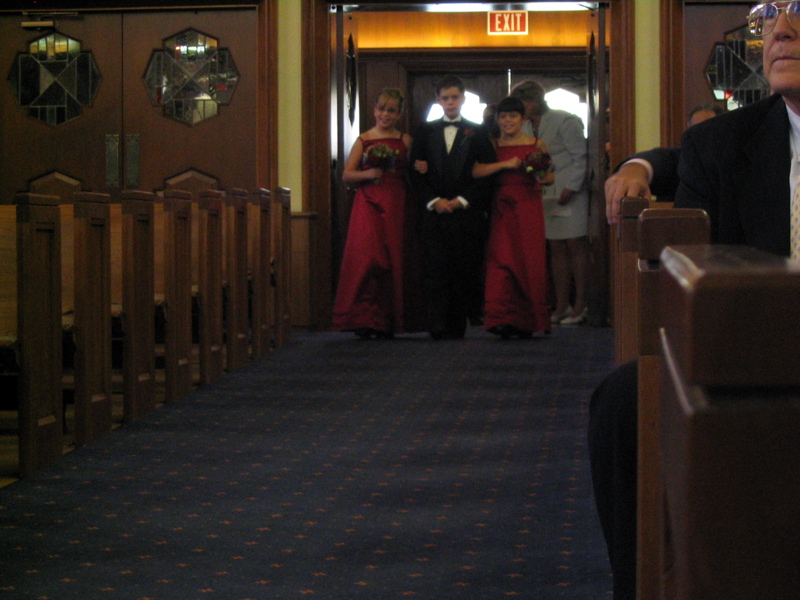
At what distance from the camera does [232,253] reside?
5.68 meters

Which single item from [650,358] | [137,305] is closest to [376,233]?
[137,305]

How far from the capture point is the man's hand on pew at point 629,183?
211 cm

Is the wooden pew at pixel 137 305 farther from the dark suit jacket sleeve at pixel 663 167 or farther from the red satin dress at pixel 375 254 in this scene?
the red satin dress at pixel 375 254

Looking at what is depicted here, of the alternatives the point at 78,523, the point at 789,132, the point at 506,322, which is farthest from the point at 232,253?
the point at 789,132

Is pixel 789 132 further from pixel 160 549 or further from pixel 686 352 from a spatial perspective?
pixel 160 549

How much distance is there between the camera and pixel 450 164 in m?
Answer: 7.11

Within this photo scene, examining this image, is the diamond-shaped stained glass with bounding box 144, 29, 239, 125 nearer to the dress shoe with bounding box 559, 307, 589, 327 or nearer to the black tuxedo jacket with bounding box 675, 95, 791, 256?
the dress shoe with bounding box 559, 307, 589, 327

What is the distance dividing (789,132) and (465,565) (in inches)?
45.5

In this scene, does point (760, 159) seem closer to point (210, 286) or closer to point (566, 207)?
point (210, 286)

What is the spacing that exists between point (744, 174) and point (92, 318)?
2795 millimetres

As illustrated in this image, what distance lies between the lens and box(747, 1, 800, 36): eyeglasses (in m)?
1.67

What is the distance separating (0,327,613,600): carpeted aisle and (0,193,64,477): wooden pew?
0.11m

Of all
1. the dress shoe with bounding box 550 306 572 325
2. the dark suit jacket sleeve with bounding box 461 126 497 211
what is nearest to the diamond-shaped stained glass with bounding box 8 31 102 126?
the dark suit jacket sleeve with bounding box 461 126 497 211

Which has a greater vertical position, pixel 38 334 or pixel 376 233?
pixel 376 233
